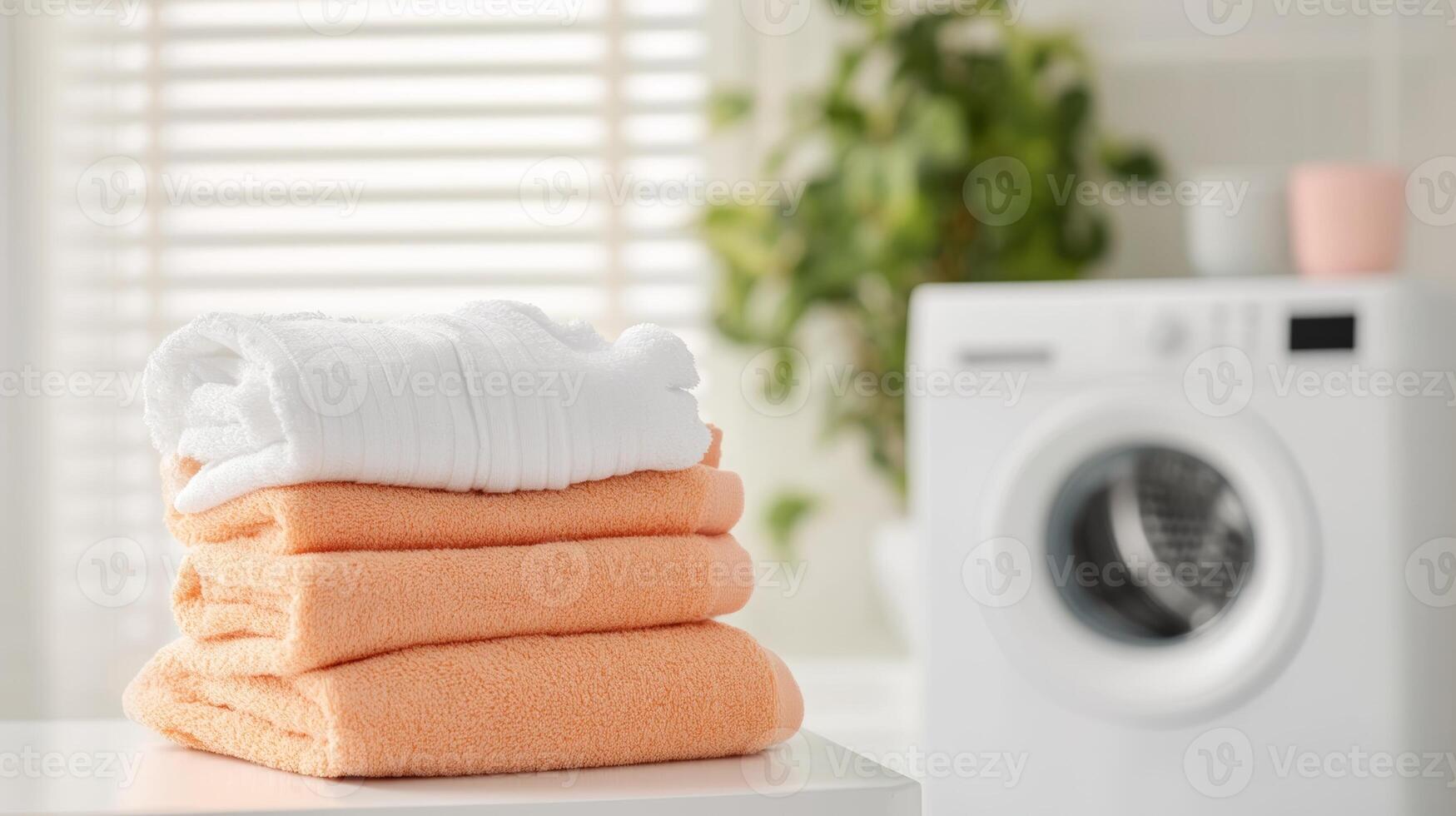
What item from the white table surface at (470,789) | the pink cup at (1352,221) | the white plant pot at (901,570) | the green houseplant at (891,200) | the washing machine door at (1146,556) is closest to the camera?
the white table surface at (470,789)

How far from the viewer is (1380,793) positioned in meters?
1.42

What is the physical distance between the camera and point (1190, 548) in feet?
4.94

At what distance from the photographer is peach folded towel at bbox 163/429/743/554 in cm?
52

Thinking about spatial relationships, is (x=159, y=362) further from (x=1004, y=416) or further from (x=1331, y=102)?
(x=1331, y=102)

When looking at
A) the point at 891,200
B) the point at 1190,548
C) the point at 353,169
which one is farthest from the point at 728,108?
the point at 1190,548

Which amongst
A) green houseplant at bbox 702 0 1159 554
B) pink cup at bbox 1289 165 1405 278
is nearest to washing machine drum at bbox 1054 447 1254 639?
pink cup at bbox 1289 165 1405 278

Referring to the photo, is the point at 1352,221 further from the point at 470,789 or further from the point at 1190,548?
the point at 470,789

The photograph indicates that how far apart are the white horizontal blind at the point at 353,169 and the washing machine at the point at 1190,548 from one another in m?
0.85

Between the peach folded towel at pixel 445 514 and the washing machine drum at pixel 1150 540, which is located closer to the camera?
the peach folded towel at pixel 445 514

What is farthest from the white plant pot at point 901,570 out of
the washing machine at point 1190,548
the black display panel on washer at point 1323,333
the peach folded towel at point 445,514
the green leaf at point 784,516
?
the peach folded towel at point 445,514

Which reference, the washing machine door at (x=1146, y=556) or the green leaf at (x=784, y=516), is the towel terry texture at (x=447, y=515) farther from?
the green leaf at (x=784, y=516)

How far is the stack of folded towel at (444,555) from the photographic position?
1.69 feet

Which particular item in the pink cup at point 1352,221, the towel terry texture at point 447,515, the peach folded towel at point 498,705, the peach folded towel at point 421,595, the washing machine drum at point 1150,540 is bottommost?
the washing machine drum at point 1150,540

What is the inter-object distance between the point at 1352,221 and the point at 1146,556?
52cm
